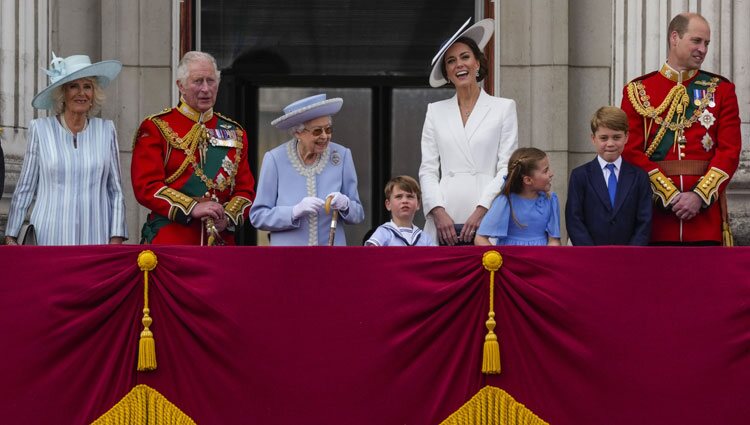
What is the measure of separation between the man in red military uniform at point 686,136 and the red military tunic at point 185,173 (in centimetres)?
214

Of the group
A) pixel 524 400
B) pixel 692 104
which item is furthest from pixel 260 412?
pixel 692 104

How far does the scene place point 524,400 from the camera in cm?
741

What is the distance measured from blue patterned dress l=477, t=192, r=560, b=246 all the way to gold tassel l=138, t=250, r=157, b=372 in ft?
5.85

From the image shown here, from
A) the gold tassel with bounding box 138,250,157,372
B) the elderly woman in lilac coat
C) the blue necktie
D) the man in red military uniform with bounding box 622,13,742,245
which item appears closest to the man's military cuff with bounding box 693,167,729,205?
the man in red military uniform with bounding box 622,13,742,245

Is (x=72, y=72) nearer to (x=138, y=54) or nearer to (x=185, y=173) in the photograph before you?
(x=185, y=173)

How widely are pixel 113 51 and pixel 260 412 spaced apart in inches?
180

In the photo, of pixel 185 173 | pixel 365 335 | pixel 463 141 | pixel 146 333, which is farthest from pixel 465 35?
pixel 146 333

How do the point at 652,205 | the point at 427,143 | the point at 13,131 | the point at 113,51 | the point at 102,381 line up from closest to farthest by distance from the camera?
the point at 102,381 < the point at 652,205 < the point at 427,143 < the point at 13,131 < the point at 113,51

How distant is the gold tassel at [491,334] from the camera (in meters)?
7.37

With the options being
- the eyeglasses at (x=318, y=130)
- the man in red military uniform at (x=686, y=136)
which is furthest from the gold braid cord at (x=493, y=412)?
the eyeglasses at (x=318, y=130)

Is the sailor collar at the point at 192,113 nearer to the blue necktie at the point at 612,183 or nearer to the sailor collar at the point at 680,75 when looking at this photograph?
the blue necktie at the point at 612,183

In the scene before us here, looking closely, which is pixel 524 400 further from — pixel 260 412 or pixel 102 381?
pixel 102 381

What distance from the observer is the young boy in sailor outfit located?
8.29m

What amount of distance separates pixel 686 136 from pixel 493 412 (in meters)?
2.25
